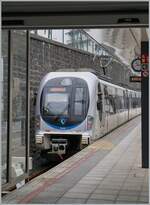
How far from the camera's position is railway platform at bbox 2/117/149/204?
26.5ft

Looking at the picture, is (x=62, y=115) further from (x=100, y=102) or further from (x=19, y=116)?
(x=19, y=116)

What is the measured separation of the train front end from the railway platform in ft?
13.4

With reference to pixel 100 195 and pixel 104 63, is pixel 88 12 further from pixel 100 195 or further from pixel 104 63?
pixel 104 63

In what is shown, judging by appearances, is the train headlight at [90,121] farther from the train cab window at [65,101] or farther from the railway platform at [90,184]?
the railway platform at [90,184]

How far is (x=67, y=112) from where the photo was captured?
1955cm

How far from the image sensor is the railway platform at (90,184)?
8086 mm

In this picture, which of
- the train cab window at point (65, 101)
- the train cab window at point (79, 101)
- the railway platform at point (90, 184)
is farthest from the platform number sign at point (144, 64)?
the train cab window at point (79, 101)

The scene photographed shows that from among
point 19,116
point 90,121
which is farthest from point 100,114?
point 19,116

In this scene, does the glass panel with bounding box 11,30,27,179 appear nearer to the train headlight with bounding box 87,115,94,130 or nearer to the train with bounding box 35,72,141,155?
the train with bounding box 35,72,141,155

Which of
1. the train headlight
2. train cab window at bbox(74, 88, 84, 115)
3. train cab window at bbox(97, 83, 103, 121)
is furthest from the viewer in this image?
train cab window at bbox(97, 83, 103, 121)

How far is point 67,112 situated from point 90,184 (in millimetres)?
9981

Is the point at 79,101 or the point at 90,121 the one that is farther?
the point at 79,101

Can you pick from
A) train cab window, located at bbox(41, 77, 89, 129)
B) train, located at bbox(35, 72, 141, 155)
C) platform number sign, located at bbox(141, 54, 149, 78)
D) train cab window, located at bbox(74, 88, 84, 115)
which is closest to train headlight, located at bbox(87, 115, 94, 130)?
train, located at bbox(35, 72, 141, 155)

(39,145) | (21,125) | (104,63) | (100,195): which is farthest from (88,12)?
(104,63)
